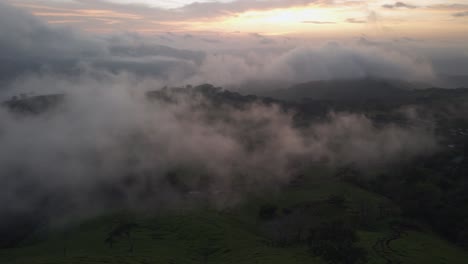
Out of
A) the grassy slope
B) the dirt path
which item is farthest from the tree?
the dirt path

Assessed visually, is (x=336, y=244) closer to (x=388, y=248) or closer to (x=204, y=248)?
(x=388, y=248)

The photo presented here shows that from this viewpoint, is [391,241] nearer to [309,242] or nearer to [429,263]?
[429,263]

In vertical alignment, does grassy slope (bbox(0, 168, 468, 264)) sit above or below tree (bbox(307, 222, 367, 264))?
below

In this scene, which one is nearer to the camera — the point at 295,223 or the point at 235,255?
the point at 235,255

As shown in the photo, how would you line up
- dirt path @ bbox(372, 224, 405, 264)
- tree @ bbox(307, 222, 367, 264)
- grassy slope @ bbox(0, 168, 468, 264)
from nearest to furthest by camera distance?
tree @ bbox(307, 222, 367, 264)
dirt path @ bbox(372, 224, 405, 264)
grassy slope @ bbox(0, 168, 468, 264)

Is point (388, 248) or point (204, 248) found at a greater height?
point (388, 248)

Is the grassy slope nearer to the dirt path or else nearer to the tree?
the dirt path

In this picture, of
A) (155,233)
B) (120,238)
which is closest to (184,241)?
(155,233)

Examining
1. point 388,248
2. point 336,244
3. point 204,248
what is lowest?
point 204,248

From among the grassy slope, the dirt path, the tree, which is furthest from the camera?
the grassy slope

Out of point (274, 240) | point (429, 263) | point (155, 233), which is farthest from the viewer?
point (155, 233)

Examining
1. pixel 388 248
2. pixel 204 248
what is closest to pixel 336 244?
pixel 388 248
